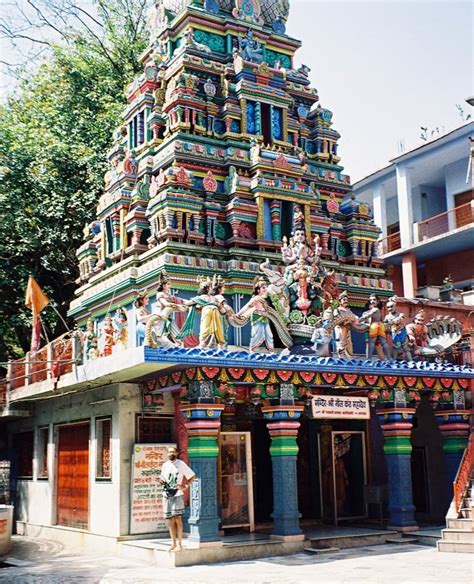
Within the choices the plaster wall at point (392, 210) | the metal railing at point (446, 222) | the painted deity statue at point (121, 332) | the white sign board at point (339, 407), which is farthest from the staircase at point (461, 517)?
the plaster wall at point (392, 210)

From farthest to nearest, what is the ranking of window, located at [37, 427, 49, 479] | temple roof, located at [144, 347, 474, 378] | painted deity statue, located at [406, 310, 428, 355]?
window, located at [37, 427, 49, 479] < painted deity statue, located at [406, 310, 428, 355] < temple roof, located at [144, 347, 474, 378]

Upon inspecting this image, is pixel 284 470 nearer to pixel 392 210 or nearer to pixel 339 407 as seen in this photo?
pixel 339 407

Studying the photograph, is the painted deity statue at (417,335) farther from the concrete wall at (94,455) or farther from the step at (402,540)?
the concrete wall at (94,455)

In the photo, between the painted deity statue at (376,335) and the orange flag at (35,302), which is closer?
the painted deity statue at (376,335)

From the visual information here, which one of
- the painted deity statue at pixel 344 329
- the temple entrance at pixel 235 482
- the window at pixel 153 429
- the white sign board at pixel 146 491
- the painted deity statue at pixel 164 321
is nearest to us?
the painted deity statue at pixel 164 321

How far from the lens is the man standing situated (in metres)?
12.8

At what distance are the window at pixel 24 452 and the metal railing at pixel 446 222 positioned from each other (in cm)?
1702

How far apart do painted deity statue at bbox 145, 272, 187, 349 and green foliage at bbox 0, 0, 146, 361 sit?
1173 cm

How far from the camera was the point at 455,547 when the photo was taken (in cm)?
1376

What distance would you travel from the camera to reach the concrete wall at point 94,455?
14695 millimetres

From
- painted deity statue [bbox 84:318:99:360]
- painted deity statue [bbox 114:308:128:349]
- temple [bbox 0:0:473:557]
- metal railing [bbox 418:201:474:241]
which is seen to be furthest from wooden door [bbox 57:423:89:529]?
metal railing [bbox 418:201:474:241]

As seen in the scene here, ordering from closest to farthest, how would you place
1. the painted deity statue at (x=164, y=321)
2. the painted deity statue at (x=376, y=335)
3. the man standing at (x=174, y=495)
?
the man standing at (x=174, y=495) < the painted deity statue at (x=164, y=321) < the painted deity statue at (x=376, y=335)

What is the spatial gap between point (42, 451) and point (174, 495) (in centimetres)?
767

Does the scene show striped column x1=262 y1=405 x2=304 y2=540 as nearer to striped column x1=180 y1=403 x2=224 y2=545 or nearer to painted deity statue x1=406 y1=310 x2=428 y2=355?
striped column x1=180 y1=403 x2=224 y2=545
